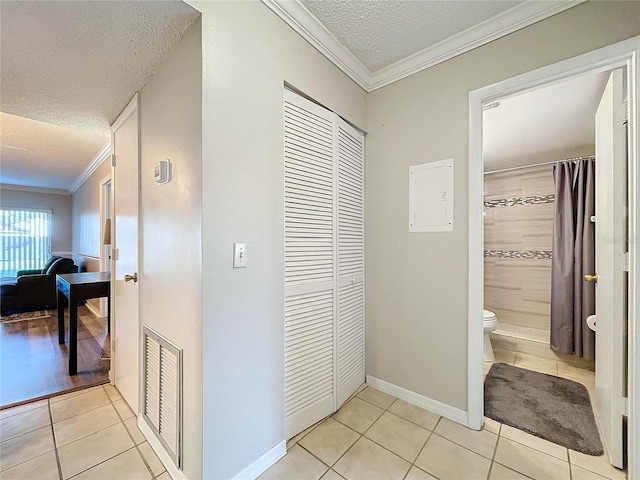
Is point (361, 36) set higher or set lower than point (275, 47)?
higher

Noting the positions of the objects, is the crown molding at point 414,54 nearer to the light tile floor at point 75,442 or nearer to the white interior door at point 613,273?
the white interior door at point 613,273

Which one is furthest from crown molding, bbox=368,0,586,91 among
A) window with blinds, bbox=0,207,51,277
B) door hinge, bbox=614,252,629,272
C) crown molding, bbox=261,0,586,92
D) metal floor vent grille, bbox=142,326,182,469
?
window with blinds, bbox=0,207,51,277

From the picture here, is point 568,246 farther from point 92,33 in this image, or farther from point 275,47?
point 92,33

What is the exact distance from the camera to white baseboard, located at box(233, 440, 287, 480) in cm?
129

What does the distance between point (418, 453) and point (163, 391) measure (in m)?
1.42

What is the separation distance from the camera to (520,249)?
3225 millimetres

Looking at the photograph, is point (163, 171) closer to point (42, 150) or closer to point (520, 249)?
point (42, 150)

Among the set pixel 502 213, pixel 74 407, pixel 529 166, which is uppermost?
pixel 529 166

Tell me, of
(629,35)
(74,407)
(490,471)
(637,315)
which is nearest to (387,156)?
(629,35)

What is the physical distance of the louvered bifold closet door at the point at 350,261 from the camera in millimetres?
Result: 1922

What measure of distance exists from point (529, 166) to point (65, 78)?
4277 millimetres

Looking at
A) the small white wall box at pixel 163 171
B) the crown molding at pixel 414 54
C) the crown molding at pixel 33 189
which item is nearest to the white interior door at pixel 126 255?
the small white wall box at pixel 163 171

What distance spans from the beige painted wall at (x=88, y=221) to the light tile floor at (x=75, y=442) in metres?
2.82

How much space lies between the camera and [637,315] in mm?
1249
